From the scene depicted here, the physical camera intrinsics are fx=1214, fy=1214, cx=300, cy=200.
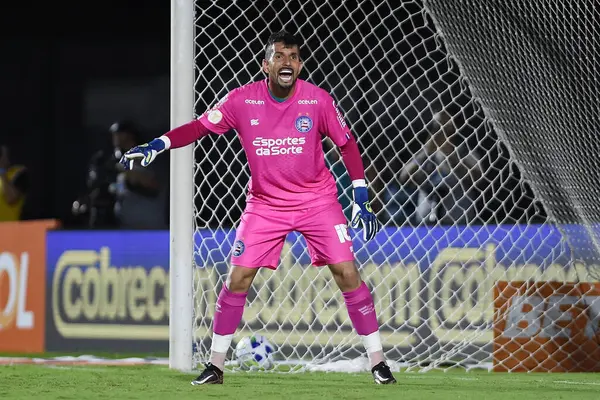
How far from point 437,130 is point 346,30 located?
0.84m

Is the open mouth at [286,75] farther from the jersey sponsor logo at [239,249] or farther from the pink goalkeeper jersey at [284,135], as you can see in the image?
the jersey sponsor logo at [239,249]

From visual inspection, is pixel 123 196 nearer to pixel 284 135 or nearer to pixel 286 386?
pixel 284 135

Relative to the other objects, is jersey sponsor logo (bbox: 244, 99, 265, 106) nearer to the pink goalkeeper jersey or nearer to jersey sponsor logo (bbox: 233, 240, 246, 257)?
the pink goalkeeper jersey

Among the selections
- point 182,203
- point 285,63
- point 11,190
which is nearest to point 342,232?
point 285,63

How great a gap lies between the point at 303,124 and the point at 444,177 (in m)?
1.97

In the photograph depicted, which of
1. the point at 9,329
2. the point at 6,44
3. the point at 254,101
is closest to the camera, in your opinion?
the point at 254,101

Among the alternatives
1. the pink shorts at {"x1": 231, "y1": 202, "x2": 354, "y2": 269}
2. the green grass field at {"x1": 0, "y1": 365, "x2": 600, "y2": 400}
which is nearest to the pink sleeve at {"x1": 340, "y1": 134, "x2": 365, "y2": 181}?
the pink shorts at {"x1": 231, "y1": 202, "x2": 354, "y2": 269}

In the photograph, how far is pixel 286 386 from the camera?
17.9 ft

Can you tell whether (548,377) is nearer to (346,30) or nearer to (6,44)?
(346,30)

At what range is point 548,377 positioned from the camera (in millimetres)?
6301

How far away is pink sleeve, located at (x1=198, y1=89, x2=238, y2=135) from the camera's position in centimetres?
555

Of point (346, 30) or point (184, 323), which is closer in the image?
point (184, 323)

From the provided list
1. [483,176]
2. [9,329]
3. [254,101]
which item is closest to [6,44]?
[9,329]

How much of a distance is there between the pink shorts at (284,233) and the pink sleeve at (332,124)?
1.03 ft
